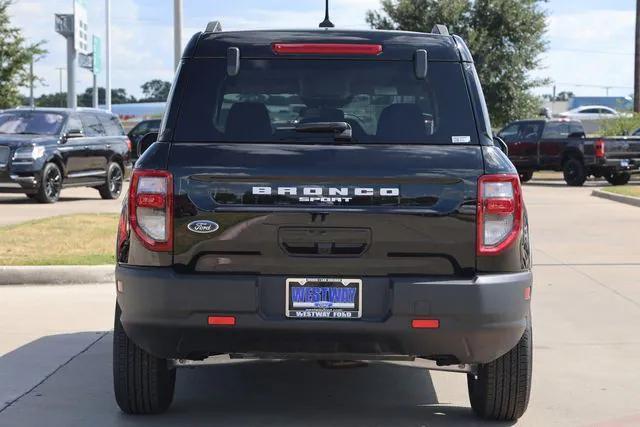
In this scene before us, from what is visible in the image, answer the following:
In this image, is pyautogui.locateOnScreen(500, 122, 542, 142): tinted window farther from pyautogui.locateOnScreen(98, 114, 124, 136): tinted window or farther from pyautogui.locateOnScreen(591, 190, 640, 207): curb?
pyautogui.locateOnScreen(98, 114, 124, 136): tinted window

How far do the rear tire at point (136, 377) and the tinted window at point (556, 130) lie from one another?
26.6 m

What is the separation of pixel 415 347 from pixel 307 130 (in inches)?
45.3

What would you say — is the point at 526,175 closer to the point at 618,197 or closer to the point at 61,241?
the point at 618,197

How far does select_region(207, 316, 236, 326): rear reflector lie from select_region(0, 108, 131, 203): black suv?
15.8 metres

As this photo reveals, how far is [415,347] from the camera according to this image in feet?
16.9

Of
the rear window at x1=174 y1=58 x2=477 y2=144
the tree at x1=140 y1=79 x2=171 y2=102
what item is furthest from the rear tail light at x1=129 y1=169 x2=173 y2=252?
the tree at x1=140 y1=79 x2=171 y2=102

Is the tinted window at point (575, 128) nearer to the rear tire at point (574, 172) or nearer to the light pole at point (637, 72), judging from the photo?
the rear tire at point (574, 172)

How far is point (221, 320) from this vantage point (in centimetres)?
511

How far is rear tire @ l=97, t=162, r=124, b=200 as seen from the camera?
22.8 m

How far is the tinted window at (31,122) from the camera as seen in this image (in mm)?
21094

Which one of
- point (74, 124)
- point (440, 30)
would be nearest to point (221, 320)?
point (440, 30)

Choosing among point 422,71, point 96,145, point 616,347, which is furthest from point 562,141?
point 422,71

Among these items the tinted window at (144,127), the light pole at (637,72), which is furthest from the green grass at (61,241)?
the light pole at (637,72)

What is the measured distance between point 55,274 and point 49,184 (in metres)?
10.5
